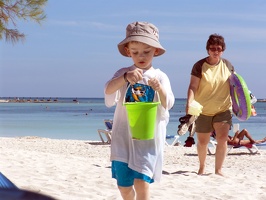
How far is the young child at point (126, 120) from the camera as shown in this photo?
10.2ft

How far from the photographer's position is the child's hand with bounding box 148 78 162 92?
2930 millimetres

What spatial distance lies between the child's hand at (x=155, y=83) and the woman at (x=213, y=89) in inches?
117

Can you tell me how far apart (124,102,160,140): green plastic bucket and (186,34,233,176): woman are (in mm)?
3012

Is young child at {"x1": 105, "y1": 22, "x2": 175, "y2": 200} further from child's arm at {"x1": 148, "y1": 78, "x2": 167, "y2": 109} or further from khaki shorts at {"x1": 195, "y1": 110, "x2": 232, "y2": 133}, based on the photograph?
khaki shorts at {"x1": 195, "y1": 110, "x2": 232, "y2": 133}

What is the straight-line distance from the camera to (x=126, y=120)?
315 cm

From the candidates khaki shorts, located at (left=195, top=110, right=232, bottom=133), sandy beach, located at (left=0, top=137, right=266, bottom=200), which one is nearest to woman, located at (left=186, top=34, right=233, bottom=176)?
khaki shorts, located at (left=195, top=110, right=232, bottom=133)

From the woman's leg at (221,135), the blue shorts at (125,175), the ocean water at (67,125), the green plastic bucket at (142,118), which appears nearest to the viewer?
the green plastic bucket at (142,118)

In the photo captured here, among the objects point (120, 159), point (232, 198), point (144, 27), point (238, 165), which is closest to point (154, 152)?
point (120, 159)

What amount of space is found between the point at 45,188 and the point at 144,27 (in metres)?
2.83

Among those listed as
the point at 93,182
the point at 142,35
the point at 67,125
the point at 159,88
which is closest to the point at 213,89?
the point at 93,182

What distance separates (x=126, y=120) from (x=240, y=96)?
3055 millimetres

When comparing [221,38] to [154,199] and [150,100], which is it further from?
[150,100]

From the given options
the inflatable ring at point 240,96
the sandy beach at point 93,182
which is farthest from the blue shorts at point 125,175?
the inflatable ring at point 240,96

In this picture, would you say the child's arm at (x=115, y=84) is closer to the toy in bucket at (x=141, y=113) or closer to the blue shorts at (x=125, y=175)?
the toy in bucket at (x=141, y=113)
